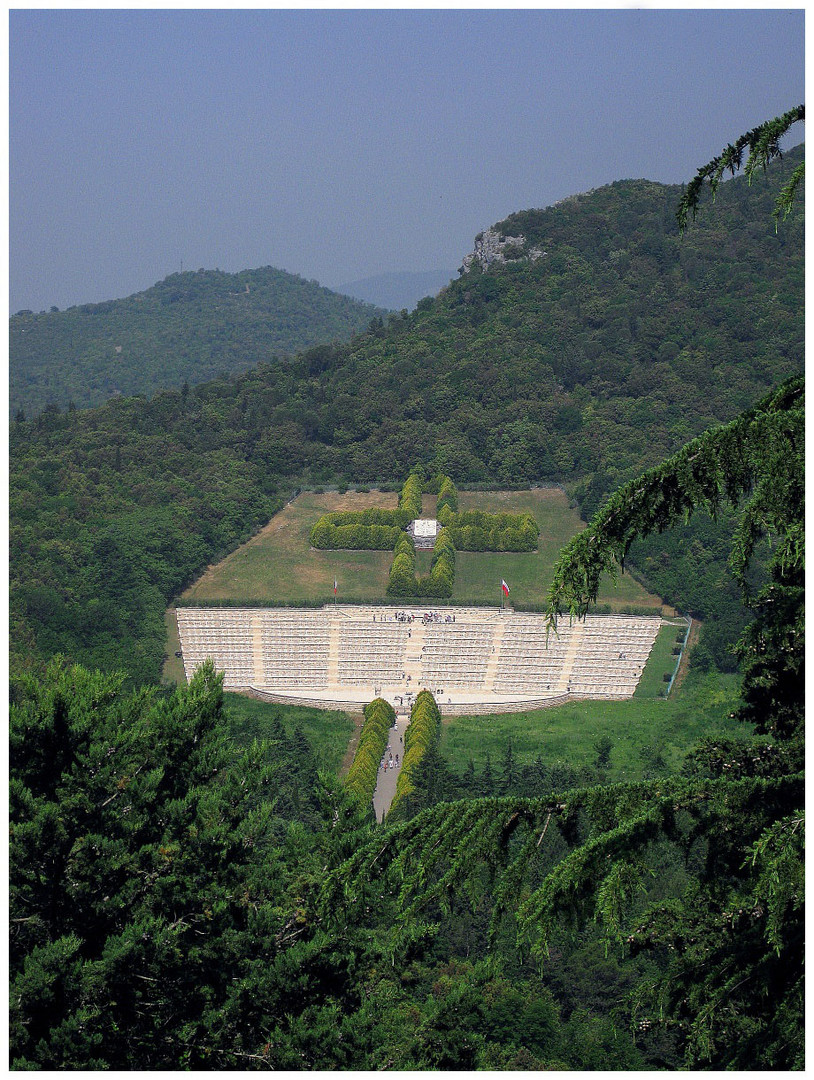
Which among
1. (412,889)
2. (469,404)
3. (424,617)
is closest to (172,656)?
(424,617)

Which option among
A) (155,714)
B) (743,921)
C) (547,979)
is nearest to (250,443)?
(547,979)

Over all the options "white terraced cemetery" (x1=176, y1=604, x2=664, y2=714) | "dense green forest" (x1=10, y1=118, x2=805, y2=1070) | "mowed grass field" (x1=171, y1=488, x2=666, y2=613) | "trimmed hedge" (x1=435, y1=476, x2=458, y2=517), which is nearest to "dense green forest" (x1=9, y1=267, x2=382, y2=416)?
"trimmed hedge" (x1=435, y1=476, x2=458, y2=517)

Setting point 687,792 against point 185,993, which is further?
point 185,993

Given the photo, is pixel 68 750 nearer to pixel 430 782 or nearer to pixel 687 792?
pixel 687 792

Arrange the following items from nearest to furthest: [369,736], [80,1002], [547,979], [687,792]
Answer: [687,792], [80,1002], [547,979], [369,736]

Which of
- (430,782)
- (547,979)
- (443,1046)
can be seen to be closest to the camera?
(443,1046)

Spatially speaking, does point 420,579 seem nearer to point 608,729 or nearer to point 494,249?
point 608,729

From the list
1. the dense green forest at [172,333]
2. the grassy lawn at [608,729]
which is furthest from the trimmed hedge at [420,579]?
the dense green forest at [172,333]
